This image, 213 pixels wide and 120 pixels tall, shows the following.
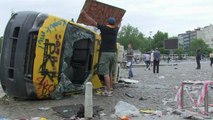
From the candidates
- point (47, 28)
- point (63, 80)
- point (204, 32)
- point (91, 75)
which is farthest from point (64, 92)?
point (204, 32)

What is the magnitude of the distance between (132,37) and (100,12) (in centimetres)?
10624

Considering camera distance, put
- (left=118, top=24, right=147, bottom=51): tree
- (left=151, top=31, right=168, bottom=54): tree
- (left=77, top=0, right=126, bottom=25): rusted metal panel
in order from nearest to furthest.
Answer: (left=77, top=0, right=126, bottom=25): rusted metal panel → (left=118, top=24, right=147, bottom=51): tree → (left=151, top=31, right=168, bottom=54): tree

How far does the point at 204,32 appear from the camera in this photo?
634 feet

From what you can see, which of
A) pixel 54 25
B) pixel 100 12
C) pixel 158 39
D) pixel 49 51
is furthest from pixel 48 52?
pixel 158 39

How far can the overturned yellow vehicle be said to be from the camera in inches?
294

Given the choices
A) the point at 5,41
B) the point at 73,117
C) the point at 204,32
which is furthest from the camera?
the point at 204,32

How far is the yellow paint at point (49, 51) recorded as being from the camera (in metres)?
7.45

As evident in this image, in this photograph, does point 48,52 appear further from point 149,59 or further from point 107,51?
point 149,59

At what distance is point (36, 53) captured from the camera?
743 centimetres

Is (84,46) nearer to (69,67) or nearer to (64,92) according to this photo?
(69,67)

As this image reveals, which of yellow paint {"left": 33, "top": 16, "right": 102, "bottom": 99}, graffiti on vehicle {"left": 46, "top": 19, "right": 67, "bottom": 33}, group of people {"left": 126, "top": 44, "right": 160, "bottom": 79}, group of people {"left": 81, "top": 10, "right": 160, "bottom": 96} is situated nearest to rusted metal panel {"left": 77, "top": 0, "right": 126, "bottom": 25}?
group of people {"left": 81, "top": 10, "right": 160, "bottom": 96}

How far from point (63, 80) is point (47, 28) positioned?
1237 mm

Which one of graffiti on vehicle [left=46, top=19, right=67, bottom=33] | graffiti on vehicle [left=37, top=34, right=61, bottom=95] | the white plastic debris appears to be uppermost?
graffiti on vehicle [left=46, top=19, right=67, bottom=33]

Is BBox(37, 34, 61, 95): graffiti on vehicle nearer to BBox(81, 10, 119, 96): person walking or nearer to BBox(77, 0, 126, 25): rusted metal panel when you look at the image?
BBox(81, 10, 119, 96): person walking
